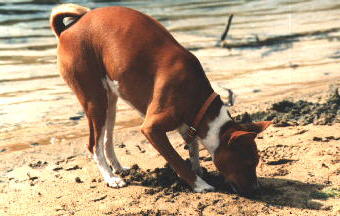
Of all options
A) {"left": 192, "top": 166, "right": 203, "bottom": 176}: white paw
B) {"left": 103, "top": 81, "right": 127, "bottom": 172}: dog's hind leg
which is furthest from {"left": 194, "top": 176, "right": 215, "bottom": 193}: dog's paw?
{"left": 103, "top": 81, "right": 127, "bottom": 172}: dog's hind leg

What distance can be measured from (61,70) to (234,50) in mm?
7698

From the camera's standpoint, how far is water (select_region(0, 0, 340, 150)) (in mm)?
9508

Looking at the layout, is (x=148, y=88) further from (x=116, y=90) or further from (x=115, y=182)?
(x=115, y=182)

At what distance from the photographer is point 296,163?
20.6ft

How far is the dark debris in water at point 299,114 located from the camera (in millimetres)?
7570

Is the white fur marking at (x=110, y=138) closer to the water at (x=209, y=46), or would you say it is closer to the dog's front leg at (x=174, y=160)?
the dog's front leg at (x=174, y=160)

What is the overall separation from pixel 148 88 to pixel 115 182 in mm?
1108

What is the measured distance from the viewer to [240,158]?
17.6 feet

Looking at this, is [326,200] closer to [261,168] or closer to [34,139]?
[261,168]

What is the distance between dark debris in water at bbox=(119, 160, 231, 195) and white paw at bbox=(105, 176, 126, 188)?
0.40 feet

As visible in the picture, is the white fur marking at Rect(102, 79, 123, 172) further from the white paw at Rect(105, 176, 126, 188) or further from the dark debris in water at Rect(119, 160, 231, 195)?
the white paw at Rect(105, 176, 126, 188)

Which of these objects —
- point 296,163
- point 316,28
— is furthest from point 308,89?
point 316,28

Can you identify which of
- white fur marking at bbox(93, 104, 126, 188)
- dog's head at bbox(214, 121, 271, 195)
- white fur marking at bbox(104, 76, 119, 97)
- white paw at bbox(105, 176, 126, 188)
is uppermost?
white fur marking at bbox(104, 76, 119, 97)

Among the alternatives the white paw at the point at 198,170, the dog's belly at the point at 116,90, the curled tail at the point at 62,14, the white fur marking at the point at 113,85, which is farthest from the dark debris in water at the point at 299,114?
the curled tail at the point at 62,14
